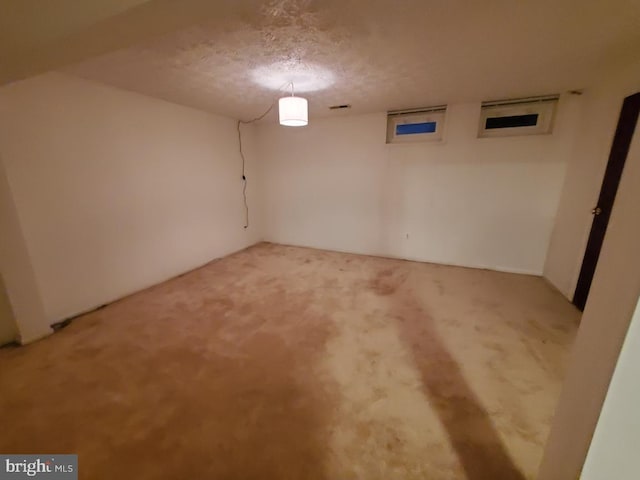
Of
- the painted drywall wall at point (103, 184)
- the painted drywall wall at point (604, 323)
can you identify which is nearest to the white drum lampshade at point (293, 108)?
the painted drywall wall at point (103, 184)

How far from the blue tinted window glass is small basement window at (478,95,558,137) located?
0.58 meters

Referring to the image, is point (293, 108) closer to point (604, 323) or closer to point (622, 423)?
point (604, 323)

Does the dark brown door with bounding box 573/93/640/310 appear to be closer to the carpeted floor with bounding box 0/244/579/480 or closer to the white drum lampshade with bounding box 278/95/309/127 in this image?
the carpeted floor with bounding box 0/244/579/480

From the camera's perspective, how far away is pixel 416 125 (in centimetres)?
359

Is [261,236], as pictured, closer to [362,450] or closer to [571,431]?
[362,450]

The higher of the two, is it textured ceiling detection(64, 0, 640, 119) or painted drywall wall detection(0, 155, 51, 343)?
textured ceiling detection(64, 0, 640, 119)

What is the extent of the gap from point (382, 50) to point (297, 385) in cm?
237

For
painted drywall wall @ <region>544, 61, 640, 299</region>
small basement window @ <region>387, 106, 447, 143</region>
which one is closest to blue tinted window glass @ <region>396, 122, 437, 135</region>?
small basement window @ <region>387, 106, 447, 143</region>

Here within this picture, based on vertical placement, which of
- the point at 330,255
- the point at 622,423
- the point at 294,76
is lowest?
the point at 330,255

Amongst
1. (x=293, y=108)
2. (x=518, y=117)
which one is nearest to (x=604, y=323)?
(x=293, y=108)

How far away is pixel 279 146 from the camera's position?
4422 mm

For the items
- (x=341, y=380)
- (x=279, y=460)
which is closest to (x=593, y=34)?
(x=341, y=380)

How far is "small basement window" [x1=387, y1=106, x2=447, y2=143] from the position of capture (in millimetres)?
3430

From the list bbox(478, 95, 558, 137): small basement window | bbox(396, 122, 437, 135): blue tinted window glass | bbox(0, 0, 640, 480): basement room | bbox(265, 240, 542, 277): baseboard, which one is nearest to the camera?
bbox(0, 0, 640, 480): basement room
